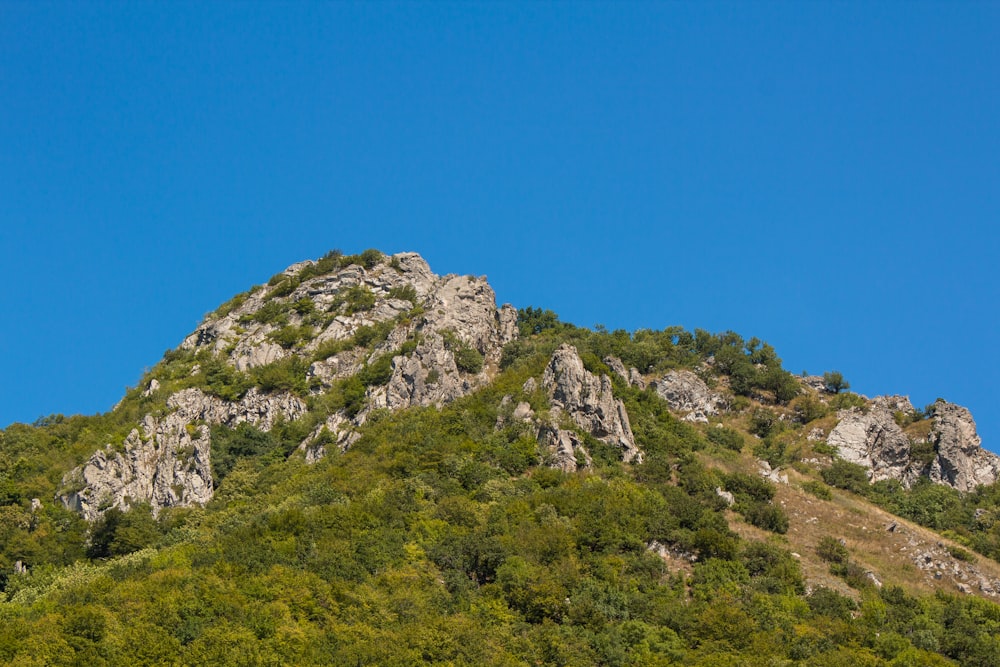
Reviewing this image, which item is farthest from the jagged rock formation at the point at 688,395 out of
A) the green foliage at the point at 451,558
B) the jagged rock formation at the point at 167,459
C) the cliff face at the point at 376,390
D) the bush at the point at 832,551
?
the jagged rock formation at the point at 167,459

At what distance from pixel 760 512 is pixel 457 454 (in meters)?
19.7

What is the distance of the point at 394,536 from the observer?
61906 mm

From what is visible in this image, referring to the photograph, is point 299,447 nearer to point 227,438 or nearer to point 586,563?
point 227,438

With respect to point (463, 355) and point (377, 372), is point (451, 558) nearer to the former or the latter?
point (377, 372)

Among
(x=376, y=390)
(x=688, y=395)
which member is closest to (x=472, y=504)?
(x=376, y=390)

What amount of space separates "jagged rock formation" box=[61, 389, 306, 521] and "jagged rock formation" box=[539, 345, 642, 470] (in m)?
21.9

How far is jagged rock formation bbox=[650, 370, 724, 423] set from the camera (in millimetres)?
91000

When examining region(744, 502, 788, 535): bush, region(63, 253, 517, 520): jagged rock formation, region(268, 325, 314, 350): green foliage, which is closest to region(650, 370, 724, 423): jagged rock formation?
region(63, 253, 517, 520): jagged rock formation

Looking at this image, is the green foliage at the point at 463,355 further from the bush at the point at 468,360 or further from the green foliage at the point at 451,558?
the green foliage at the point at 451,558

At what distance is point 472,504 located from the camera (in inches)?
2576

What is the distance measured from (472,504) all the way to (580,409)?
12.5m

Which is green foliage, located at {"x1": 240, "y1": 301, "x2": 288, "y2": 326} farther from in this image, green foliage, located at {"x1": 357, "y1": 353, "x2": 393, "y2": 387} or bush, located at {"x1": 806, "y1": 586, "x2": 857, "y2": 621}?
bush, located at {"x1": 806, "y1": 586, "x2": 857, "y2": 621}

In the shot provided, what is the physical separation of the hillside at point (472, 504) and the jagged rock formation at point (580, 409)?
0.19 metres

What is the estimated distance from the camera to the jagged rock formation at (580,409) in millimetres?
72188
